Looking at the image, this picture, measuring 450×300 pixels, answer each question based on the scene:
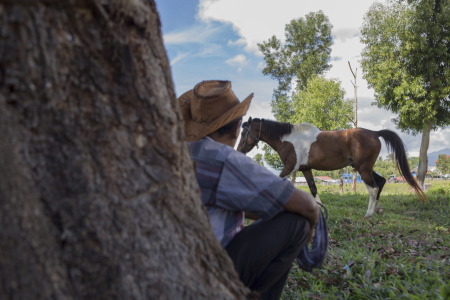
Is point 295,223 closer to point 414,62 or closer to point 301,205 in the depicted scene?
point 301,205

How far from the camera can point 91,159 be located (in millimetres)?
972

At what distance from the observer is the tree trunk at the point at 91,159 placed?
854mm

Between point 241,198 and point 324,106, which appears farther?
point 324,106

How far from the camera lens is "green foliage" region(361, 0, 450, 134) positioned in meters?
13.7

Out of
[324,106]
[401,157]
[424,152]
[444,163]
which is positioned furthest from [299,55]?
[444,163]

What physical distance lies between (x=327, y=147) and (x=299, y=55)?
65.9 ft

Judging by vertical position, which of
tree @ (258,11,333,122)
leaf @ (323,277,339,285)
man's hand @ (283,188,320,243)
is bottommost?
leaf @ (323,277,339,285)

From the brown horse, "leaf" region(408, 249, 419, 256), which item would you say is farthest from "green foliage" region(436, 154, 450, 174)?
"leaf" region(408, 249, 419, 256)

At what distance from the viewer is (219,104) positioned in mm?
1923

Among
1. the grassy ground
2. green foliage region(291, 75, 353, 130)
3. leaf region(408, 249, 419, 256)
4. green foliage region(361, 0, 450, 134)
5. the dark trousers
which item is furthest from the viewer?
green foliage region(291, 75, 353, 130)

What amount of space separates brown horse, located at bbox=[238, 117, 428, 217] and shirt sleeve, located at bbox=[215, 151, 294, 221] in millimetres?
6138

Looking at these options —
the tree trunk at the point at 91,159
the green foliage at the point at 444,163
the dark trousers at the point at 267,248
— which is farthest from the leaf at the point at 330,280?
the green foliage at the point at 444,163

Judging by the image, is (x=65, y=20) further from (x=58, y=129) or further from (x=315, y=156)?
(x=315, y=156)

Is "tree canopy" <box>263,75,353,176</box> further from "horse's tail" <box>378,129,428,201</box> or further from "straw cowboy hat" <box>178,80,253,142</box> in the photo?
"straw cowboy hat" <box>178,80,253,142</box>
